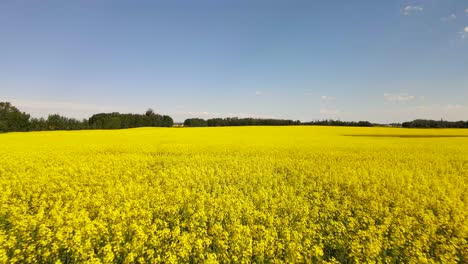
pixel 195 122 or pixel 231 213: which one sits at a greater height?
pixel 195 122

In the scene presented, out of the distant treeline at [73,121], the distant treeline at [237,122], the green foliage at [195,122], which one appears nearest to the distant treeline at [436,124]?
the distant treeline at [237,122]

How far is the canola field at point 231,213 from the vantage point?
5148mm

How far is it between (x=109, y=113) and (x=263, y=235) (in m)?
65.2

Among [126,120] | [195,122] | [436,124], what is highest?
[126,120]

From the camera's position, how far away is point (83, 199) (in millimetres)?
7953

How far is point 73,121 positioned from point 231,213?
58.5m

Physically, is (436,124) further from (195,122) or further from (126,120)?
(126,120)

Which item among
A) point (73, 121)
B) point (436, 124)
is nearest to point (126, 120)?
point (73, 121)

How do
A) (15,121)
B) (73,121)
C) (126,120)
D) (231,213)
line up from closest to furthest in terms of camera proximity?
(231,213) < (15,121) < (73,121) < (126,120)

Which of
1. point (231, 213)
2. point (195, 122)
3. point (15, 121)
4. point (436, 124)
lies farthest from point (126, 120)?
point (231, 213)

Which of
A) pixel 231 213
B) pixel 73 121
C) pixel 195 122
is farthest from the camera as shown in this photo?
pixel 195 122

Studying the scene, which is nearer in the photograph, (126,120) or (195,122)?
(195,122)

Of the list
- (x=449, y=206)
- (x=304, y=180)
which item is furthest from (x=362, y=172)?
(x=449, y=206)

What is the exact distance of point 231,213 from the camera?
684 centimetres
